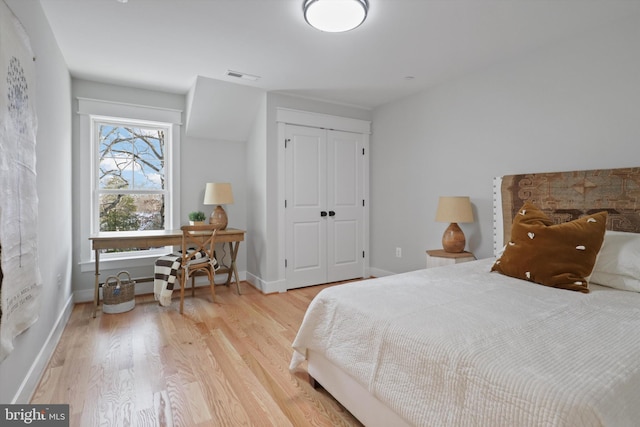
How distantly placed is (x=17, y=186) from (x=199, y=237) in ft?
6.50

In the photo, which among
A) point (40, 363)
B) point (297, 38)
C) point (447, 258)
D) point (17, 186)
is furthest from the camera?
point (447, 258)

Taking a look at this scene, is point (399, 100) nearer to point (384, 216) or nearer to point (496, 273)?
point (384, 216)

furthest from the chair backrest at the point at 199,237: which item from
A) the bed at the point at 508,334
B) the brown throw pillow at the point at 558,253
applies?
the brown throw pillow at the point at 558,253

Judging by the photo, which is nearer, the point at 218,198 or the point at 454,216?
the point at 454,216

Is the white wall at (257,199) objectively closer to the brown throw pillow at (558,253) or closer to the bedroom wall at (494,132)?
the bedroom wall at (494,132)

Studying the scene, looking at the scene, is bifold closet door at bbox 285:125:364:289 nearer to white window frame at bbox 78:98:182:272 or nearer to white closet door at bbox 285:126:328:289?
white closet door at bbox 285:126:328:289

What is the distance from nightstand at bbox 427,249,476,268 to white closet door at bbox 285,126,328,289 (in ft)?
4.77

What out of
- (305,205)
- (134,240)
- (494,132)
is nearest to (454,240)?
(494,132)

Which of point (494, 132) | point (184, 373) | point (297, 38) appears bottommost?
point (184, 373)

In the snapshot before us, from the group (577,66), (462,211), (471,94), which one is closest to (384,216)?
(462,211)

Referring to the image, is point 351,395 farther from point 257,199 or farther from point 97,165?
point 97,165

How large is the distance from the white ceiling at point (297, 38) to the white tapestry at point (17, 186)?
0.81 metres

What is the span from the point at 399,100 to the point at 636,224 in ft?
8.75

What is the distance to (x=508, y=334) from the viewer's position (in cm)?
122
